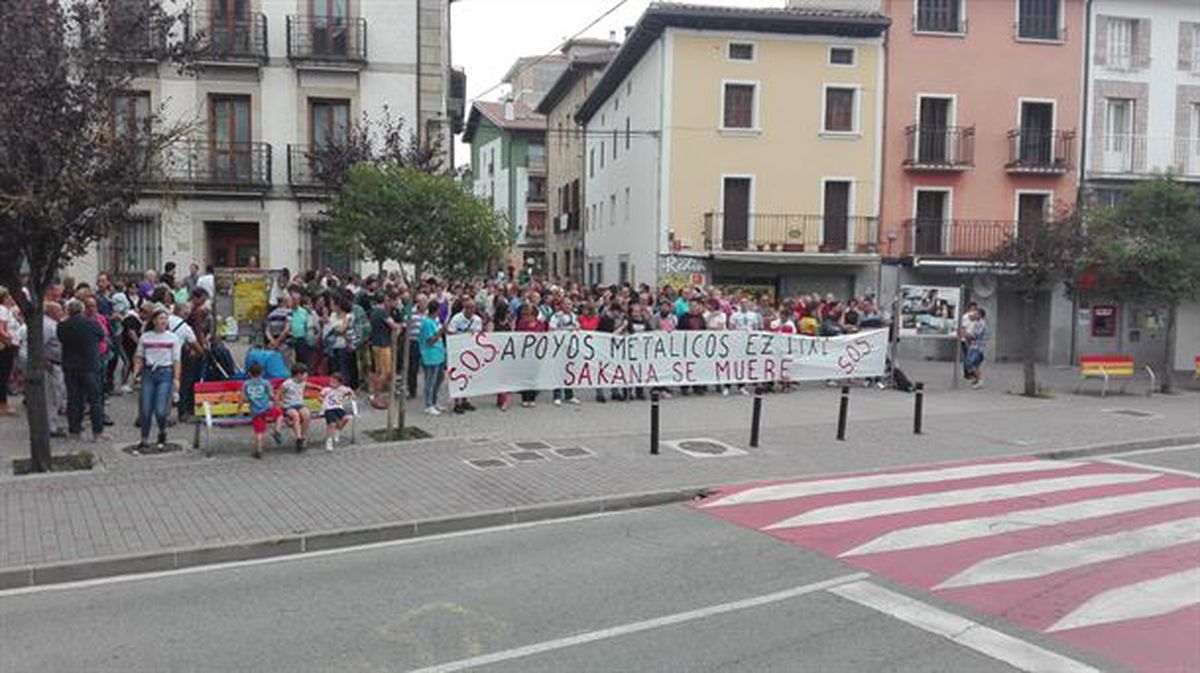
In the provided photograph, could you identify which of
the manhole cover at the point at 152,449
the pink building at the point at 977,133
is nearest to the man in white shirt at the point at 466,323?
the manhole cover at the point at 152,449

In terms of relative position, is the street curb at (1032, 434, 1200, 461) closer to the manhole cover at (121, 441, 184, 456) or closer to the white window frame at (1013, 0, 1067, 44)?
the manhole cover at (121, 441, 184, 456)

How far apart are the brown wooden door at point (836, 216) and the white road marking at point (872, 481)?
1833 cm

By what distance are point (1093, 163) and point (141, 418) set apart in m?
30.4

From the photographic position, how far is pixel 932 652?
223 inches

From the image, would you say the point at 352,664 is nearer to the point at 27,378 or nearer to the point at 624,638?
the point at 624,638

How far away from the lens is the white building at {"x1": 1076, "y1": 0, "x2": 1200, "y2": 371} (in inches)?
1238

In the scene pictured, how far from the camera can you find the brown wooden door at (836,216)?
30.5 meters

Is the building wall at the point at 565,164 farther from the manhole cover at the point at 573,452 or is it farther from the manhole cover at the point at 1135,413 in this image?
the manhole cover at the point at 573,452

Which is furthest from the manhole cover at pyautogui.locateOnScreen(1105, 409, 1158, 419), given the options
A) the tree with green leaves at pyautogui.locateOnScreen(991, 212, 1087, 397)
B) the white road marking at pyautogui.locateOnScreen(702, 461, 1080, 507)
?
the white road marking at pyautogui.locateOnScreen(702, 461, 1080, 507)

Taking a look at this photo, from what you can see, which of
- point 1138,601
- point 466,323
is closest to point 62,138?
point 466,323

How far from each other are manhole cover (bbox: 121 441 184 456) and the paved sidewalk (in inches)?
8.1

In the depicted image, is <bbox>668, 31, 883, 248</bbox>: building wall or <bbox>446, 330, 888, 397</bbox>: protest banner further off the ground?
<bbox>668, 31, 883, 248</bbox>: building wall

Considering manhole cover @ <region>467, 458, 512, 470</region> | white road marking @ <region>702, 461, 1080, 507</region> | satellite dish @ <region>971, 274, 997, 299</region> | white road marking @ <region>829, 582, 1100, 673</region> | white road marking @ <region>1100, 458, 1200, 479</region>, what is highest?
satellite dish @ <region>971, 274, 997, 299</region>

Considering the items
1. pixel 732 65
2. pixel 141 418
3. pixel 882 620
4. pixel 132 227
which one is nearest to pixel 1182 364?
pixel 732 65
